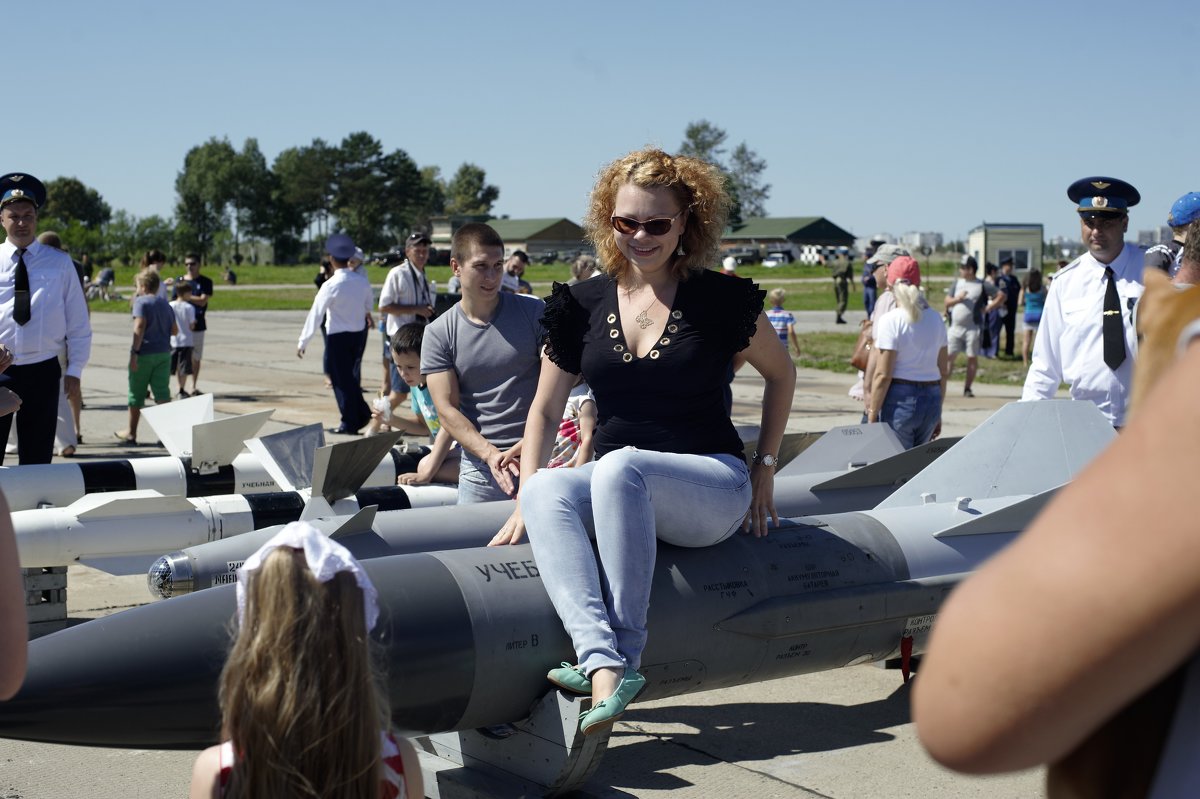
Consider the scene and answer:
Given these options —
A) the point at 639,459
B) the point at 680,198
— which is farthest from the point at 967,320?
the point at 639,459

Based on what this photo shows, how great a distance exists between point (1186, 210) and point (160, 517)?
5.10m

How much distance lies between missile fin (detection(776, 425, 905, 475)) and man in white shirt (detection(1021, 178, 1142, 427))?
1.24 m

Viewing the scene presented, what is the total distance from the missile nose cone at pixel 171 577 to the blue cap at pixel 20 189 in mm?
3324

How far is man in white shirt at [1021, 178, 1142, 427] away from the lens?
220 inches

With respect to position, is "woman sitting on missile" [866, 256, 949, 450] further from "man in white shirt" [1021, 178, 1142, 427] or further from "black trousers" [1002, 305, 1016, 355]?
"black trousers" [1002, 305, 1016, 355]

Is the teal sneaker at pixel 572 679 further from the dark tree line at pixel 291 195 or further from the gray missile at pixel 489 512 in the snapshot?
the dark tree line at pixel 291 195

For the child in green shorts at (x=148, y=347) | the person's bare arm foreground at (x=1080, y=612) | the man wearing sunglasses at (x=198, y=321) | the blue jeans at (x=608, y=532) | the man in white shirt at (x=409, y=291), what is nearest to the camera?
the person's bare arm foreground at (x=1080, y=612)

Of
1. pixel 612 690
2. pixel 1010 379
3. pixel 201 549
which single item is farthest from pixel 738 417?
pixel 612 690

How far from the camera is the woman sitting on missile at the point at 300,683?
83.4 inches

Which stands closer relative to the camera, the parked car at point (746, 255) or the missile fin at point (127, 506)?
the missile fin at point (127, 506)

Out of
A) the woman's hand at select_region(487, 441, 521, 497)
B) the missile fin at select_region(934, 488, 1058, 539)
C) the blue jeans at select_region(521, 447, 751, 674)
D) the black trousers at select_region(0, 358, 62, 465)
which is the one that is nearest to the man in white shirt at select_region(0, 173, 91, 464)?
the black trousers at select_region(0, 358, 62, 465)

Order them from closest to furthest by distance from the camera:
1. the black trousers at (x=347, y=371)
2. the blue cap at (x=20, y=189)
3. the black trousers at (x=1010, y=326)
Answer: the blue cap at (x=20, y=189), the black trousers at (x=347, y=371), the black trousers at (x=1010, y=326)

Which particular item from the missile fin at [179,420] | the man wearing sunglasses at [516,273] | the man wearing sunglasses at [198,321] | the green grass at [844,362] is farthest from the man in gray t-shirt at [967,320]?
the missile fin at [179,420]

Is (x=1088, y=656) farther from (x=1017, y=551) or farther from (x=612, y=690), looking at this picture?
(x=612, y=690)
